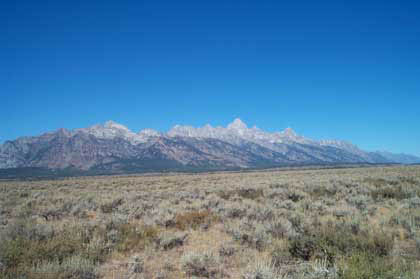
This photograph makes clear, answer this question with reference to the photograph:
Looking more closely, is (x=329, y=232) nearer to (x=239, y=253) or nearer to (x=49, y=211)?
(x=239, y=253)

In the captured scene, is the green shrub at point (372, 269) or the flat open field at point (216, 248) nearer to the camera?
the green shrub at point (372, 269)

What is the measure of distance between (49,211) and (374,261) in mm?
11271

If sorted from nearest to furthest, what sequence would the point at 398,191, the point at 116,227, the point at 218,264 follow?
1. the point at 218,264
2. the point at 116,227
3. the point at 398,191

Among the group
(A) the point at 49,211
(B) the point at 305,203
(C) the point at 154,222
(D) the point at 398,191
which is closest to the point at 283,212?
(B) the point at 305,203

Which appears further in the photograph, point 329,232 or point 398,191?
point 398,191

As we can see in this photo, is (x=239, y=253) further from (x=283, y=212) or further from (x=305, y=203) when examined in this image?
(x=305, y=203)

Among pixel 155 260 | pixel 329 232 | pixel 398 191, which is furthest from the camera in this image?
pixel 398 191

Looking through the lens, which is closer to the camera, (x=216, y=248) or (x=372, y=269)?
(x=372, y=269)

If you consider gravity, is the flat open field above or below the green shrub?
below

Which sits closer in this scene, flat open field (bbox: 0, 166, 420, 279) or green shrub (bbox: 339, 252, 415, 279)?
green shrub (bbox: 339, 252, 415, 279)

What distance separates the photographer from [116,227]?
6879 millimetres

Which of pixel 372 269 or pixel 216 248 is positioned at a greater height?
pixel 372 269

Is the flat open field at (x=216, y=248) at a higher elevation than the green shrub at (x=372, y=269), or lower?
lower

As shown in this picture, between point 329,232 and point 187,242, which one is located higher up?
point 329,232
